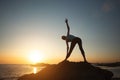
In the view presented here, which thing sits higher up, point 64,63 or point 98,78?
point 64,63

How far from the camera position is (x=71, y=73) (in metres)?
14.9

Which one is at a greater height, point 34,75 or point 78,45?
point 78,45

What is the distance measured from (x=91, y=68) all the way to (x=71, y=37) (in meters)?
2.59

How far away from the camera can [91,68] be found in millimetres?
15734

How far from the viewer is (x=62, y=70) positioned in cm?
1538

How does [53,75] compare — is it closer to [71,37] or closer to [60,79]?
[60,79]

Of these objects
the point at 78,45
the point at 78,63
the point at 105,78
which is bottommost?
the point at 105,78

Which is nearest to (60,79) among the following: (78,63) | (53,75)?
(53,75)

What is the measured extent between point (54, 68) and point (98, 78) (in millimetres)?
3124

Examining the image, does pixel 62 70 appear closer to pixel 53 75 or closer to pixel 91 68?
pixel 53 75

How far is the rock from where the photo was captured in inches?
584

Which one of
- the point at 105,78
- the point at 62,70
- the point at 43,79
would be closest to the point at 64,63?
the point at 62,70

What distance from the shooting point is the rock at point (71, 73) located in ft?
48.6

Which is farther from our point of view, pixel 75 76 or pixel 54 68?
pixel 54 68
